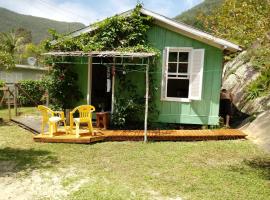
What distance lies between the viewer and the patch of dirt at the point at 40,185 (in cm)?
478

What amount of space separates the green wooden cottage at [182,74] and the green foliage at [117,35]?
0.84 ft

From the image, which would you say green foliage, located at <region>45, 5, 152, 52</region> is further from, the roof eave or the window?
the window

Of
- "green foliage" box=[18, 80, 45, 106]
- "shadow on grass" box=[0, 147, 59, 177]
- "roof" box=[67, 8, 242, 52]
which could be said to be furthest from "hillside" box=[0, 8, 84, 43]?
"shadow on grass" box=[0, 147, 59, 177]

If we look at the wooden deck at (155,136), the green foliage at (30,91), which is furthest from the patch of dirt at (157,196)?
the green foliage at (30,91)

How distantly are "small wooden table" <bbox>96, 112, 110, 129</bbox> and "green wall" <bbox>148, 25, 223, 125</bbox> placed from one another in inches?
72.0

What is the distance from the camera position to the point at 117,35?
991 centimetres

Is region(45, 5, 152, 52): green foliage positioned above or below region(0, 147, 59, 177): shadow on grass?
above

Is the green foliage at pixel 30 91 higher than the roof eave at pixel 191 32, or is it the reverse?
the roof eave at pixel 191 32

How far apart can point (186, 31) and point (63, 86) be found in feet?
15.2

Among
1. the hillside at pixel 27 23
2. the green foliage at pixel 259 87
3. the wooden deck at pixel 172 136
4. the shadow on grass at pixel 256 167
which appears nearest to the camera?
the shadow on grass at pixel 256 167

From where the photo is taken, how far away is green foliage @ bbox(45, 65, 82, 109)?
10352 mm

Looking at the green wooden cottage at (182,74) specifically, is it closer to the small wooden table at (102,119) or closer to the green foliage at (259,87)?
the small wooden table at (102,119)

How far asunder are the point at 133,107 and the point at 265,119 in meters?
4.21

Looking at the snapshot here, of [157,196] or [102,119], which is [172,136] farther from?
[157,196]
